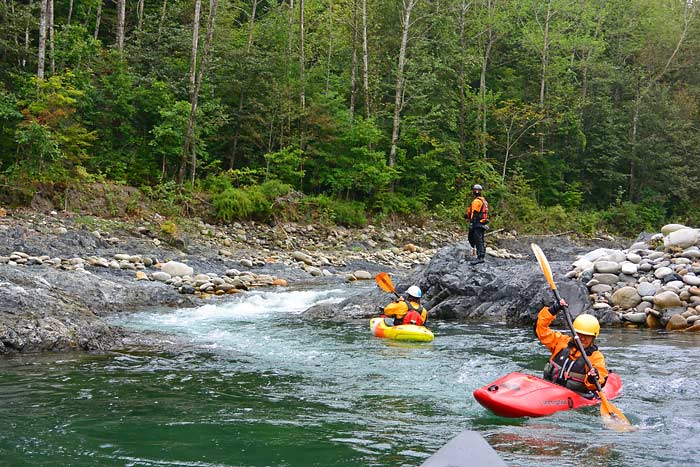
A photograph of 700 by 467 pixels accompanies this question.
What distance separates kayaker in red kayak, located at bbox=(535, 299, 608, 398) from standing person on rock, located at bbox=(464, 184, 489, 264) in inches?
204

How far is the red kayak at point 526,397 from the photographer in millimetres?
5281

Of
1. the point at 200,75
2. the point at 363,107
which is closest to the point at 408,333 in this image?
the point at 200,75

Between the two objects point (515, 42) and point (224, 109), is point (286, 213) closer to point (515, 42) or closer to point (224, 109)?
point (224, 109)

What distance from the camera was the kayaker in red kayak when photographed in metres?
5.82

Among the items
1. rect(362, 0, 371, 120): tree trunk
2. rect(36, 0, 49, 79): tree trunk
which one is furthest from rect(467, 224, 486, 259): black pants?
rect(362, 0, 371, 120): tree trunk

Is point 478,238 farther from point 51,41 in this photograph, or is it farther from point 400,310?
point 51,41

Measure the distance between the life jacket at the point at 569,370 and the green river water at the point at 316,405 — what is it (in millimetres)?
348

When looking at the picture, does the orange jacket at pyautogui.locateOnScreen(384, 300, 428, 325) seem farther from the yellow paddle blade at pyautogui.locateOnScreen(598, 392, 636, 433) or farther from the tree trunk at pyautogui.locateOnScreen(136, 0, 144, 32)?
the tree trunk at pyautogui.locateOnScreen(136, 0, 144, 32)

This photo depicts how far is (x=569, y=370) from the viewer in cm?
585

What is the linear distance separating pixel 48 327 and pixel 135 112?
1262 cm

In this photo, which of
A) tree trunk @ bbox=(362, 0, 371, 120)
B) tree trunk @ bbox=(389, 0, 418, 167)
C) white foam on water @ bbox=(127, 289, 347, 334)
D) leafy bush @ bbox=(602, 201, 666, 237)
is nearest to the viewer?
white foam on water @ bbox=(127, 289, 347, 334)

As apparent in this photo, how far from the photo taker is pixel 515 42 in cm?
2820

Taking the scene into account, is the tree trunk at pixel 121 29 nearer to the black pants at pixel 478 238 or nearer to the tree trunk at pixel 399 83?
the tree trunk at pixel 399 83

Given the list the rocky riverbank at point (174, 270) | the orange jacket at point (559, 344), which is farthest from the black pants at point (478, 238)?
the orange jacket at point (559, 344)
